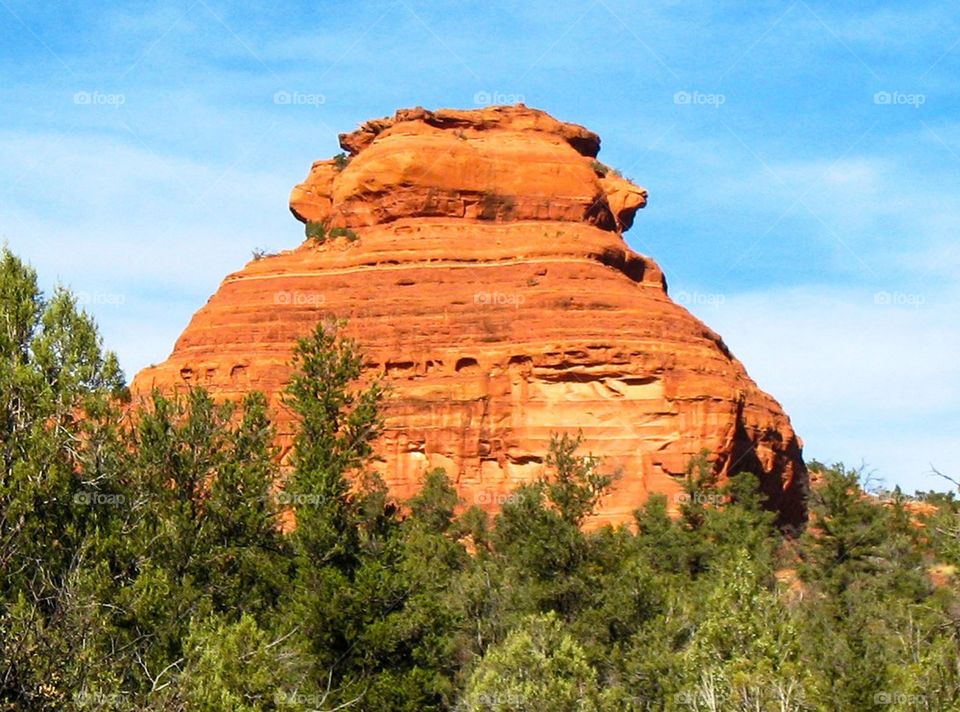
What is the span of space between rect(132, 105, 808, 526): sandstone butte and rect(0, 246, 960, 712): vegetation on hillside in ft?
84.4

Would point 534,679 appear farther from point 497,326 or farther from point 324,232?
point 324,232

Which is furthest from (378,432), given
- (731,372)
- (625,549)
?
(731,372)

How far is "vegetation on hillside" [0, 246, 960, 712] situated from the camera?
966 inches

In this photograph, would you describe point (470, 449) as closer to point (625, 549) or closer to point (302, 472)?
point (625, 549)

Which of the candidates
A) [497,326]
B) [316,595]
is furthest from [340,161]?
[316,595]

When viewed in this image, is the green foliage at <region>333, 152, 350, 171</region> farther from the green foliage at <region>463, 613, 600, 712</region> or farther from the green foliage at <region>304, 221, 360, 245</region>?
the green foliage at <region>463, 613, 600, 712</region>

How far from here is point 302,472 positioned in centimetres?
3759

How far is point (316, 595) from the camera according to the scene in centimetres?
3466

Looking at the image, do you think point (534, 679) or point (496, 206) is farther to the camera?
point (496, 206)

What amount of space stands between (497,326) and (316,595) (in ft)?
159

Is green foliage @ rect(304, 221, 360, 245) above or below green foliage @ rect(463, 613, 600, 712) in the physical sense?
above

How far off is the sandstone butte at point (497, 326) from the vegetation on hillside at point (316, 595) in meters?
25.7

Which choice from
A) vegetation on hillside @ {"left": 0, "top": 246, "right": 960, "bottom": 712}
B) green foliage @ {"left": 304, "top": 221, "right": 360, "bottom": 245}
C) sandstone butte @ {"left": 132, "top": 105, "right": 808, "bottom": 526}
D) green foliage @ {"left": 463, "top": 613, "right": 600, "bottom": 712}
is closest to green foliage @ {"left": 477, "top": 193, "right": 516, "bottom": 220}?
sandstone butte @ {"left": 132, "top": 105, "right": 808, "bottom": 526}

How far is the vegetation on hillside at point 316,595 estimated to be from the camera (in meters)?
24.5
